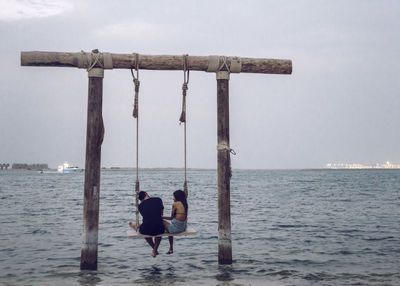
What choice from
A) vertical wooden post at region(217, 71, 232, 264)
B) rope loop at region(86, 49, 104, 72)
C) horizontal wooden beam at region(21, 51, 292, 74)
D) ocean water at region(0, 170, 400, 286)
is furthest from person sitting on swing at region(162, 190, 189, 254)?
rope loop at region(86, 49, 104, 72)

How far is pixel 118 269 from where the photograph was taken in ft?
33.5

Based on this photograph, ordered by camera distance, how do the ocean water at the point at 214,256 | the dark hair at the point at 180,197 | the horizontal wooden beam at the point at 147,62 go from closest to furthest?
the horizontal wooden beam at the point at 147,62 < the dark hair at the point at 180,197 < the ocean water at the point at 214,256

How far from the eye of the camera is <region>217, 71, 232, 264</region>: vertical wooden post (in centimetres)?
838

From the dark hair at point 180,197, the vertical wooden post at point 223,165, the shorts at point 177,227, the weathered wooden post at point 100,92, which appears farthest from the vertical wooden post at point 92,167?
the vertical wooden post at point 223,165

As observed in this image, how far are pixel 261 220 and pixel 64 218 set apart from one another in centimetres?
1113

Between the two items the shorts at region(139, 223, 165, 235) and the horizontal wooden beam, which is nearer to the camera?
the horizontal wooden beam

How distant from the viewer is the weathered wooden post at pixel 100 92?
7984 mm

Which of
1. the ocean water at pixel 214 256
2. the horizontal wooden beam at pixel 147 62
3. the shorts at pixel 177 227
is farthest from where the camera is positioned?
Answer: the ocean water at pixel 214 256

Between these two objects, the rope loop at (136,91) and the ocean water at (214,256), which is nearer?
the rope loop at (136,91)

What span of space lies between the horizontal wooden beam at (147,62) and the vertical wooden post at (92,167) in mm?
300

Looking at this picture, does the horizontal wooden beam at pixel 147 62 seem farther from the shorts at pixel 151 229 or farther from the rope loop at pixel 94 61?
the shorts at pixel 151 229

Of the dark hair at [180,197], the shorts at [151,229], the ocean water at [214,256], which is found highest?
the dark hair at [180,197]

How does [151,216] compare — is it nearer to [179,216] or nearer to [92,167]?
[179,216]

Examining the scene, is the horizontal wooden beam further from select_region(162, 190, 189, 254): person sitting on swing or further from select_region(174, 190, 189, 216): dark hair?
select_region(162, 190, 189, 254): person sitting on swing
